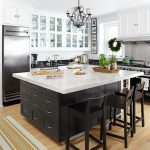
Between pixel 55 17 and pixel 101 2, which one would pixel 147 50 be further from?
pixel 55 17

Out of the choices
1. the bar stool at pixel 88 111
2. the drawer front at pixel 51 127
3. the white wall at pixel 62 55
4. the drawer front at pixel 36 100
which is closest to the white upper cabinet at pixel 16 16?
the white wall at pixel 62 55

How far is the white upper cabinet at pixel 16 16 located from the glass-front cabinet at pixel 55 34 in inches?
21.1

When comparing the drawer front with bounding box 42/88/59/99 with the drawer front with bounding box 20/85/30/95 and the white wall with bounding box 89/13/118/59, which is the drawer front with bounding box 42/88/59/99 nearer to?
the drawer front with bounding box 20/85/30/95

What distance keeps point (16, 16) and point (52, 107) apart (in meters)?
2.92

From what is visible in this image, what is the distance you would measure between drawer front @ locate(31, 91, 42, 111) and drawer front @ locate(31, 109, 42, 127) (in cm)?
9

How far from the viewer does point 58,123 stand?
2697 millimetres

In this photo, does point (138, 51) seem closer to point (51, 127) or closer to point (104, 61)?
point (104, 61)

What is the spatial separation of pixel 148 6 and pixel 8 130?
14.4ft

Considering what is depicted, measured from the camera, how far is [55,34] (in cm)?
591

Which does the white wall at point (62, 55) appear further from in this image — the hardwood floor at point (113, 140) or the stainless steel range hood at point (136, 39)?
the hardwood floor at point (113, 140)

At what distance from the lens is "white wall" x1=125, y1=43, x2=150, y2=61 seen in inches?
211

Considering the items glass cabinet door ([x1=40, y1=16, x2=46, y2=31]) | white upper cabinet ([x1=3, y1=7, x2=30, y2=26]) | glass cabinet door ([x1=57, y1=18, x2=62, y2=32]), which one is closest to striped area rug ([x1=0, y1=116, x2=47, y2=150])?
white upper cabinet ([x1=3, y1=7, x2=30, y2=26])

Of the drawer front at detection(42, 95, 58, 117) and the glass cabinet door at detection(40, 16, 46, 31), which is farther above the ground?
the glass cabinet door at detection(40, 16, 46, 31)

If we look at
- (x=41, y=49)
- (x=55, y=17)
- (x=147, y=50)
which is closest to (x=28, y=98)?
(x=41, y=49)
